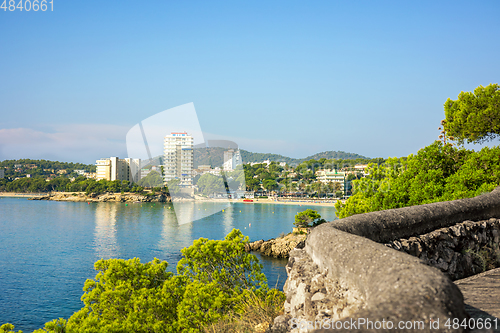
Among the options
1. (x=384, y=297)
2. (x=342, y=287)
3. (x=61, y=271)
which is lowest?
(x=61, y=271)

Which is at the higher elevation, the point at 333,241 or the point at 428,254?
the point at 333,241

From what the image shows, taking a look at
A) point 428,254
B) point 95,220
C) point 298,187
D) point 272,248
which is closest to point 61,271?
point 272,248

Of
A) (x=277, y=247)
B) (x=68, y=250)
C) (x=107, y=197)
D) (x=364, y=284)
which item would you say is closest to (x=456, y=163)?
(x=364, y=284)

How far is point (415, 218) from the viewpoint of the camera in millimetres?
5414

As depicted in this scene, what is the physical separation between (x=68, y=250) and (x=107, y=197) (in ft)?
306

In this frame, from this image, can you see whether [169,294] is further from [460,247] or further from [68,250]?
[68,250]

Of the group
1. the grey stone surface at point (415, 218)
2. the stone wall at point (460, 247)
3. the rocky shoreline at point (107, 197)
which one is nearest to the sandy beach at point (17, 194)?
the rocky shoreline at point (107, 197)

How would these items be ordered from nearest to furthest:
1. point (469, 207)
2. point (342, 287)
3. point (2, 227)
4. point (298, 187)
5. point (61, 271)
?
1. point (342, 287)
2. point (469, 207)
3. point (61, 271)
4. point (2, 227)
5. point (298, 187)

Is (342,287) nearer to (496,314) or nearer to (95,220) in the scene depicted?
(496,314)

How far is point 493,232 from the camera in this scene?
21.1 feet

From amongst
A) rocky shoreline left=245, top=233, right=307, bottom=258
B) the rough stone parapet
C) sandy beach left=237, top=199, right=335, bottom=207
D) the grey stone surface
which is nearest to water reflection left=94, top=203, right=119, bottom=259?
rocky shoreline left=245, top=233, right=307, bottom=258

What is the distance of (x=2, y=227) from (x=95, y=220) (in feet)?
53.6

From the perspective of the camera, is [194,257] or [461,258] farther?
[194,257]

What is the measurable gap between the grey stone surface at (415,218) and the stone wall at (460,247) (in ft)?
0.37
